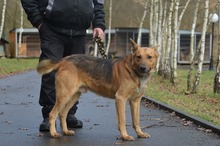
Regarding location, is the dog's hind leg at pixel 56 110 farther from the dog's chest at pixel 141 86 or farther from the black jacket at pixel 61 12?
the black jacket at pixel 61 12

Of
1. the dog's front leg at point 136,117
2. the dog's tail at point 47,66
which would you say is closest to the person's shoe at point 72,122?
the dog's tail at point 47,66

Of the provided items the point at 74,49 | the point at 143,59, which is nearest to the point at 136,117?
the point at 143,59

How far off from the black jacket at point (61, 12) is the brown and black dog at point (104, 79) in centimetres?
70

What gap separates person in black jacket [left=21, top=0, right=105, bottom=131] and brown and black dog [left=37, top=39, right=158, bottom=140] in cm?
47

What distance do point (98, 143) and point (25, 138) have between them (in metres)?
1.14

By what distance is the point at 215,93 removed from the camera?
50.5 ft

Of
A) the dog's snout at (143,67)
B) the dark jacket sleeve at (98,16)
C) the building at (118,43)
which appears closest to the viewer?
the dog's snout at (143,67)

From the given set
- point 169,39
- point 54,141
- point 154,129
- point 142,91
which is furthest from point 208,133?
point 169,39

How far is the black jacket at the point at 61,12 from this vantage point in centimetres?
812

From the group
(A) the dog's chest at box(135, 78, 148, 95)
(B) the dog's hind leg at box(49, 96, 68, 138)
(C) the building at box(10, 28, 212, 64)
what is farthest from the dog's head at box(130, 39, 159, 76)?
(C) the building at box(10, 28, 212, 64)

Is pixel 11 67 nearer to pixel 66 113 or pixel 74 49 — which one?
pixel 74 49

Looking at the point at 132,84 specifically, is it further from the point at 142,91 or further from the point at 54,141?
the point at 54,141

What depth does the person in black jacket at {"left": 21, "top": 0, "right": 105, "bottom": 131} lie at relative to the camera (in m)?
8.15

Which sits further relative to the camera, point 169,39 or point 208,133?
point 169,39
